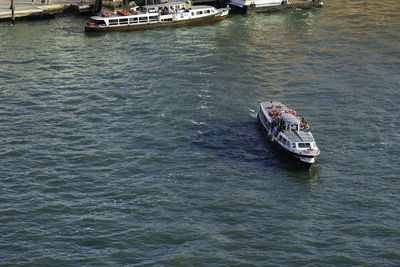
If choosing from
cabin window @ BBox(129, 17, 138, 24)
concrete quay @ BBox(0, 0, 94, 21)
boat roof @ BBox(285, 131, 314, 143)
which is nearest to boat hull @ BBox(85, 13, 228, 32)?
cabin window @ BBox(129, 17, 138, 24)

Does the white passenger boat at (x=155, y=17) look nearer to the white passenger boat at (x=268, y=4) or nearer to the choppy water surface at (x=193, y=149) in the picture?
the choppy water surface at (x=193, y=149)

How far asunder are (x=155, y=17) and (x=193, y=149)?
46.6m

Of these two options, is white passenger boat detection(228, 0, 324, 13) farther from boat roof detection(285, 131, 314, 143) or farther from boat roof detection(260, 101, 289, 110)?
boat roof detection(285, 131, 314, 143)

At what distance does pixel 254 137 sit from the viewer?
64375mm

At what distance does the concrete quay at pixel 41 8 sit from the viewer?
104 meters

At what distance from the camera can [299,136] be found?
59094 millimetres

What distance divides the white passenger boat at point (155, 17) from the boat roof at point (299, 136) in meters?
48.8

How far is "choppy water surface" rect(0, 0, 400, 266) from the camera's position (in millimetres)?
47062

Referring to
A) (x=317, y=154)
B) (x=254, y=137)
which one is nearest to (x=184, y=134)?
(x=254, y=137)

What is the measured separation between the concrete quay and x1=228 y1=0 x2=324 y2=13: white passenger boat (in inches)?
1018

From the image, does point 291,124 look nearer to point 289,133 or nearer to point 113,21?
point 289,133

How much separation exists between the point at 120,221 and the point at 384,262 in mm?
19799

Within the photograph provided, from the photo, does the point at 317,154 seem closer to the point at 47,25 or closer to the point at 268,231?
the point at 268,231

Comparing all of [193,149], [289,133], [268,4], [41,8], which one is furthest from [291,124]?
[41,8]
